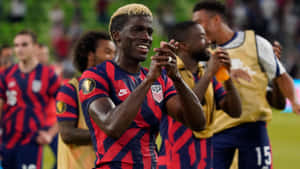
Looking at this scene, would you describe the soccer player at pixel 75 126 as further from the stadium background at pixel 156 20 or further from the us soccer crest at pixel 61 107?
the stadium background at pixel 156 20

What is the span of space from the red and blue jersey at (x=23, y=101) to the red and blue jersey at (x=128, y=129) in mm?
4158

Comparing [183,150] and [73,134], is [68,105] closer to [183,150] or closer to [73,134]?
[73,134]

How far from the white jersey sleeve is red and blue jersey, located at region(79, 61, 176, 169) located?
2.53 metres

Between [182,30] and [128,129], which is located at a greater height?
[182,30]

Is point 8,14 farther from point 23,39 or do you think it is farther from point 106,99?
point 106,99

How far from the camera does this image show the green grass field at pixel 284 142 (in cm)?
1149

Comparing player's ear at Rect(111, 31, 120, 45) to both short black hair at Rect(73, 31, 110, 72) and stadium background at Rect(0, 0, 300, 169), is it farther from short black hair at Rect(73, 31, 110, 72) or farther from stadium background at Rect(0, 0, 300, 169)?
stadium background at Rect(0, 0, 300, 169)

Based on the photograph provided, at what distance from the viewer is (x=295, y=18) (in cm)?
2130

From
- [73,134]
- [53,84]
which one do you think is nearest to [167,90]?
[73,134]

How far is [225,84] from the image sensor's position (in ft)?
17.4

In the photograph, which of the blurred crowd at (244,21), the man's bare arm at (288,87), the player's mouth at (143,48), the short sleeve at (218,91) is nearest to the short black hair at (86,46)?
the short sleeve at (218,91)

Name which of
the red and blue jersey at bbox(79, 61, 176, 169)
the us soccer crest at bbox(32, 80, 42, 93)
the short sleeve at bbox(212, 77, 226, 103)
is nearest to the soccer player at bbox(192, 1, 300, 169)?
the short sleeve at bbox(212, 77, 226, 103)

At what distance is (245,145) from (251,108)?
15.4 inches

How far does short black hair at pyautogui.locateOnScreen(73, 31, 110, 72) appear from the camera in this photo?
17.5 feet
